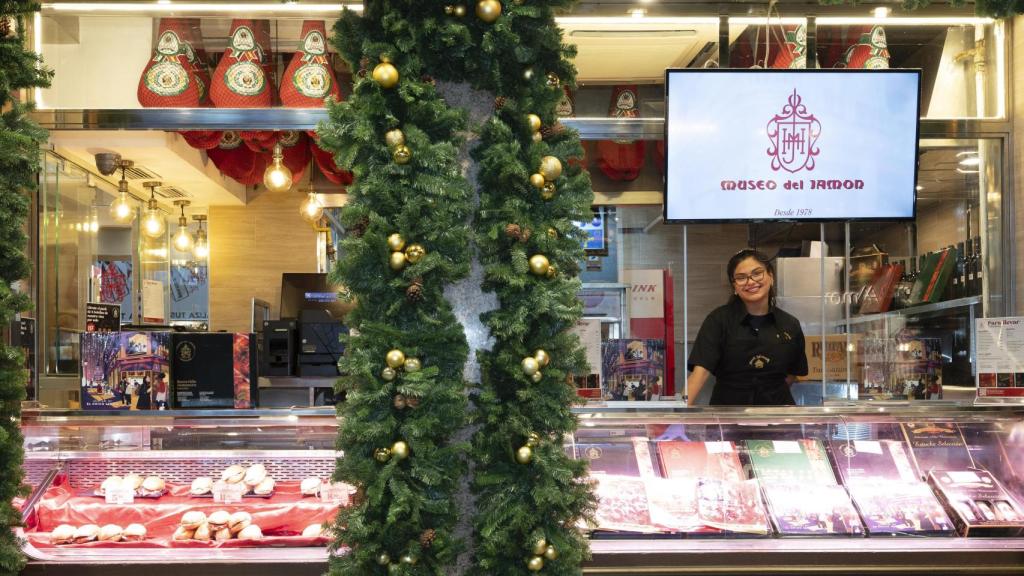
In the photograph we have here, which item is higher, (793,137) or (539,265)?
(793,137)

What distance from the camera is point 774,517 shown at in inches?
134

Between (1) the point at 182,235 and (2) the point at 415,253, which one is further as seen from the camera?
(1) the point at 182,235

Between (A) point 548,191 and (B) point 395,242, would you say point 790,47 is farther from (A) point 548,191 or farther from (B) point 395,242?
(B) point 395,242

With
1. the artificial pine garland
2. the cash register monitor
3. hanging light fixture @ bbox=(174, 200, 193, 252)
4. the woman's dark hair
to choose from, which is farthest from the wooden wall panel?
the artificial pine garland

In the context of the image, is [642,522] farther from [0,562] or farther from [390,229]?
[0,562]

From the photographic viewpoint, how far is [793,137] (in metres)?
4.05

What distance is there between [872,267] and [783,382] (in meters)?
0.89

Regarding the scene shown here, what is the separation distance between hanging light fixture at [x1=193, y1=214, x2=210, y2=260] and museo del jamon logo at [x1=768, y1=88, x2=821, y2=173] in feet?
20.1

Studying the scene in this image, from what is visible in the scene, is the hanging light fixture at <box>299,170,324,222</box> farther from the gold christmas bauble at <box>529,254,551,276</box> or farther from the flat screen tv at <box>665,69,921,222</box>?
the gold christmas bauble at <box>529,254,551,276</box>

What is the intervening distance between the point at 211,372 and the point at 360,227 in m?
1.84

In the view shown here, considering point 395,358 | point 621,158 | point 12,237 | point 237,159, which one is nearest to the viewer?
point 395,358

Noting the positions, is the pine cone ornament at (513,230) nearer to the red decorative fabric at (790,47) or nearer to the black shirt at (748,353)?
the black shirt at (748,353)

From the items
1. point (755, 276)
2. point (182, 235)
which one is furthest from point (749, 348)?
point (182, 235)

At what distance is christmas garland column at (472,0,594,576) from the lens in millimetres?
2129
